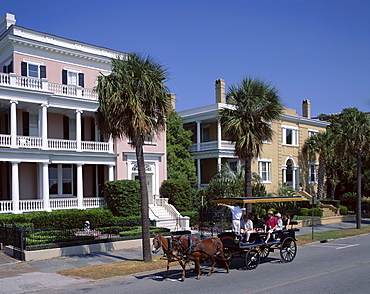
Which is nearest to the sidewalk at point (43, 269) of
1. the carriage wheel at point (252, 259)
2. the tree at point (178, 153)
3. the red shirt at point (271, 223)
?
the carriage wheel at point (252, 259)

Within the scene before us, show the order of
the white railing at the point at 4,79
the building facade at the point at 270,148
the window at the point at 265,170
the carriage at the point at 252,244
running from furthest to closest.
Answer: the window at the point at 265,170
the building facade at the point at 270,148
the white railing at the point at 4,79
the carriage at the point at 252,244

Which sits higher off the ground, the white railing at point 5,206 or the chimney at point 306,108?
the chimney at point 306,108

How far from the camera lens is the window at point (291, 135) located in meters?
42.6

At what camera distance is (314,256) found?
697 inches

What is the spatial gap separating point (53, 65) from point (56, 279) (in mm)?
18982

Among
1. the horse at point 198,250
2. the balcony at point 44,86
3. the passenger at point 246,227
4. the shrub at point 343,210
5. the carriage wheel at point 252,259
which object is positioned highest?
the balcony at point 44,86

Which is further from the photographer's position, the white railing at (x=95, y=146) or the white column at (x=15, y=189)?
the white railing at (x=95, y=146)

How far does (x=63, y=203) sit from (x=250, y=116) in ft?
45.9

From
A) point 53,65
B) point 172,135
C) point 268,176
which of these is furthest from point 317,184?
point 53,65

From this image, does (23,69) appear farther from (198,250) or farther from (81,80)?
(198,250)

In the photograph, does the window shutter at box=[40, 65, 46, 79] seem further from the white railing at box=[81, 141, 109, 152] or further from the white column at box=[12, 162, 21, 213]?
the white column at box=[12, 162, 21, 213]

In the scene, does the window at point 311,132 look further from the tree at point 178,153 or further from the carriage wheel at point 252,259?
the carriage wheel at point 252,259

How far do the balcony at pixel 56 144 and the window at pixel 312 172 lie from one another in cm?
2446

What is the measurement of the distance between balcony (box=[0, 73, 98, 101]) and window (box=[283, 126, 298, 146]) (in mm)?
21662
